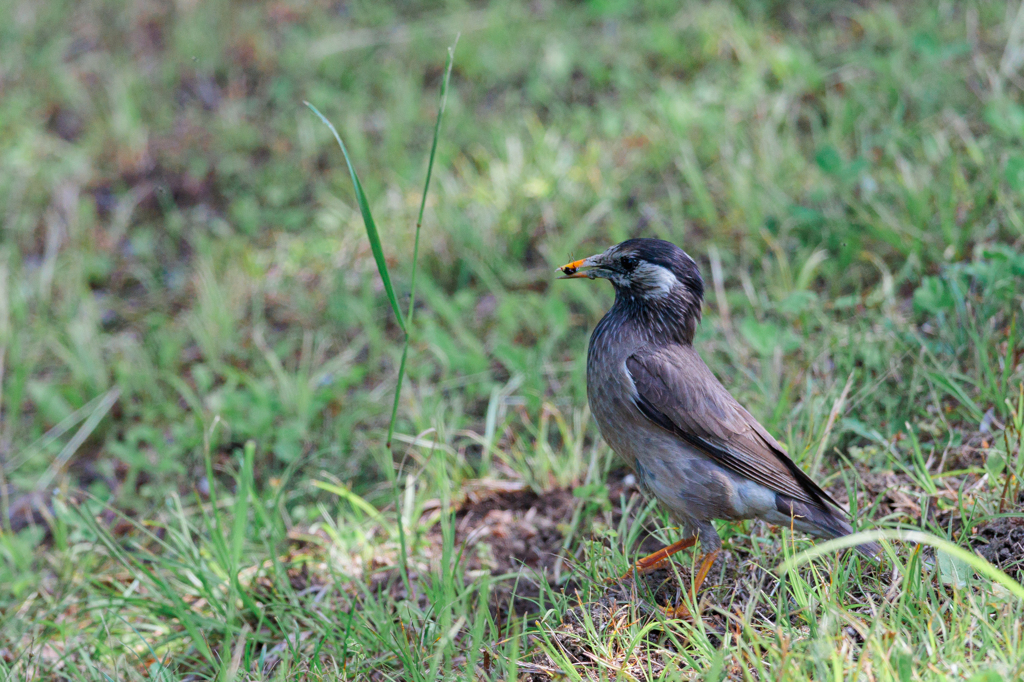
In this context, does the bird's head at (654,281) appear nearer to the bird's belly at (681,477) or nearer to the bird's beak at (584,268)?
the bird's beak at (584,268)

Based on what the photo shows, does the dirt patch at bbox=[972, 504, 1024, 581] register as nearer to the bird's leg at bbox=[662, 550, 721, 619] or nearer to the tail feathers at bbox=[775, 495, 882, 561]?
the tail feathers at bbox=[775, 495, 882, 561]

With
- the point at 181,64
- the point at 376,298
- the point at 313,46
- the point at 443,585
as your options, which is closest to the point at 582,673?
the point at 443,585

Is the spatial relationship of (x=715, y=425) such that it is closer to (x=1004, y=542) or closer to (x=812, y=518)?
(x=812, y=518)

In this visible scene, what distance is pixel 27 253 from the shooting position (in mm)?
6090

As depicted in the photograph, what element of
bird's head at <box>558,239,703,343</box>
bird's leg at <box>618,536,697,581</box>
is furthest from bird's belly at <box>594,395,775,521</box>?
bird's head at <box>558,239,703,343</box>

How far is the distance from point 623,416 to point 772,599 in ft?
2.61

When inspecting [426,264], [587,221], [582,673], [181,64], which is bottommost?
[582,673]

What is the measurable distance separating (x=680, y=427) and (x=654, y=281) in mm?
574

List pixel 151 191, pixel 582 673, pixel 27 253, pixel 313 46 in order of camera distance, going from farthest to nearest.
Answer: pixel 313 46 < pixel 151 191 < pixel 27 253 < pixel 582 673

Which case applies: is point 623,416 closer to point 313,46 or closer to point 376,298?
point 376,298

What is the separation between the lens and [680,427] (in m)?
2.90

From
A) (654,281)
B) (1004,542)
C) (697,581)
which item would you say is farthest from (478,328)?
(1004,542)

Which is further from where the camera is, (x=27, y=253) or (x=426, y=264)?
(x=27, y=253)

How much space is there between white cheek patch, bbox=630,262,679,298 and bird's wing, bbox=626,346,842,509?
0.28 m
